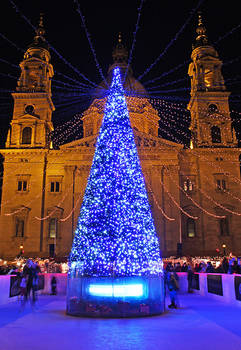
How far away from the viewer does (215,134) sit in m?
40.0

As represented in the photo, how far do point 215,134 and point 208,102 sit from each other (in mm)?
3910

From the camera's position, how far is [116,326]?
9016 millimetres

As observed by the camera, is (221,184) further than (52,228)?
Yes

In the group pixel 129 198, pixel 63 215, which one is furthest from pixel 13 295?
pixel 63 215

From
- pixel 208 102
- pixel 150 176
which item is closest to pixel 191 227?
pixel 150 176

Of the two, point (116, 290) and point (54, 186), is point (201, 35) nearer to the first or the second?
point (54, 186)

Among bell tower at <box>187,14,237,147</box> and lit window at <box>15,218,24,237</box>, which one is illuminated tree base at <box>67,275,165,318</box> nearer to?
lit window at <box>15,218,24,237</box>

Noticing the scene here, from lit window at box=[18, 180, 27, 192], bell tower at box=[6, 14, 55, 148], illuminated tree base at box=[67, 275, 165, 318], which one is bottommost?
illuminated tree base at box=[67, 275, 165, 318]

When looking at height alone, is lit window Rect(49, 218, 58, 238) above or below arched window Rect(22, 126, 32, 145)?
below

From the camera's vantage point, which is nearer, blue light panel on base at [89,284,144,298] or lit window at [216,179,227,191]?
blue light panel on base at [89,284,144,298]

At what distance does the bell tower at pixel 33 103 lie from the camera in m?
40.1

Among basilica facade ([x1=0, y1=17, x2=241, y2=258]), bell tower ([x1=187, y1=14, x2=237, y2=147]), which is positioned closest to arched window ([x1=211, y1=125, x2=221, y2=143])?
→ bell tower ([x1=187, y1=14, x2=237, y2=147])

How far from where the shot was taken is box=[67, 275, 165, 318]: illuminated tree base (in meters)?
10.6

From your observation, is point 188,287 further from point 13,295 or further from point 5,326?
point 5,326
